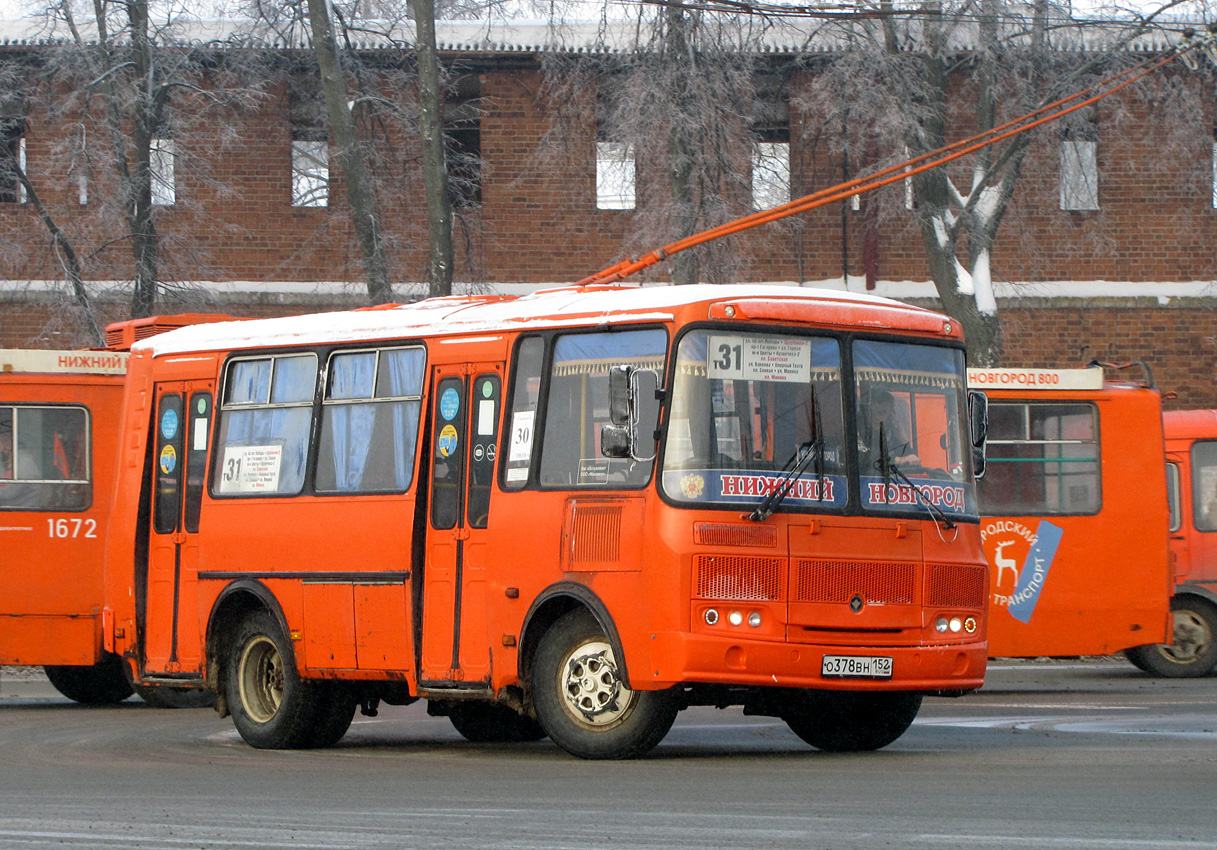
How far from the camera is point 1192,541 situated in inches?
789

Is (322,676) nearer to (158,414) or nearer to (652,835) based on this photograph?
(158,414)

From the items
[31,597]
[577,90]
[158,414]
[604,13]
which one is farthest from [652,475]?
[577,90]

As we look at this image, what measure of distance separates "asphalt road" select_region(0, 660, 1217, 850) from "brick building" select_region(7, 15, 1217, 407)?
46.8ft

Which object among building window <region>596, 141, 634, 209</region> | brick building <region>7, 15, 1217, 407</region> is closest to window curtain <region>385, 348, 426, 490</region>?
building window <region>596, 141, 634, 209</region>

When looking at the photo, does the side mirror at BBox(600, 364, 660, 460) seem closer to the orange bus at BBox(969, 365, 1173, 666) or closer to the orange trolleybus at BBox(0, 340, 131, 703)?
the orange bus at BBox(969, 365, 1173, 666)

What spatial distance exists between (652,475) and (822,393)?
1145 mm

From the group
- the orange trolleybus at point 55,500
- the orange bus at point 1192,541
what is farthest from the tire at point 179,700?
the orange bus at point 1192,541

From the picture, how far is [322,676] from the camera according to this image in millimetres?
12477

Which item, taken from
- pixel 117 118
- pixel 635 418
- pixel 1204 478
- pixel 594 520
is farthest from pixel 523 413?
pixel 117 118

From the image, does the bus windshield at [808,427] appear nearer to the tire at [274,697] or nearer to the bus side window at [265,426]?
the bus side window at [265,426]

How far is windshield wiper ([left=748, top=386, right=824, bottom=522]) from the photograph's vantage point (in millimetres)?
10711

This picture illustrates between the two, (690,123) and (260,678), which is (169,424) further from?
(690,123)

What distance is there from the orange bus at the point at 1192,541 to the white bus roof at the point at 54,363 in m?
10.4

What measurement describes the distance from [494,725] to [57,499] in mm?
5627
